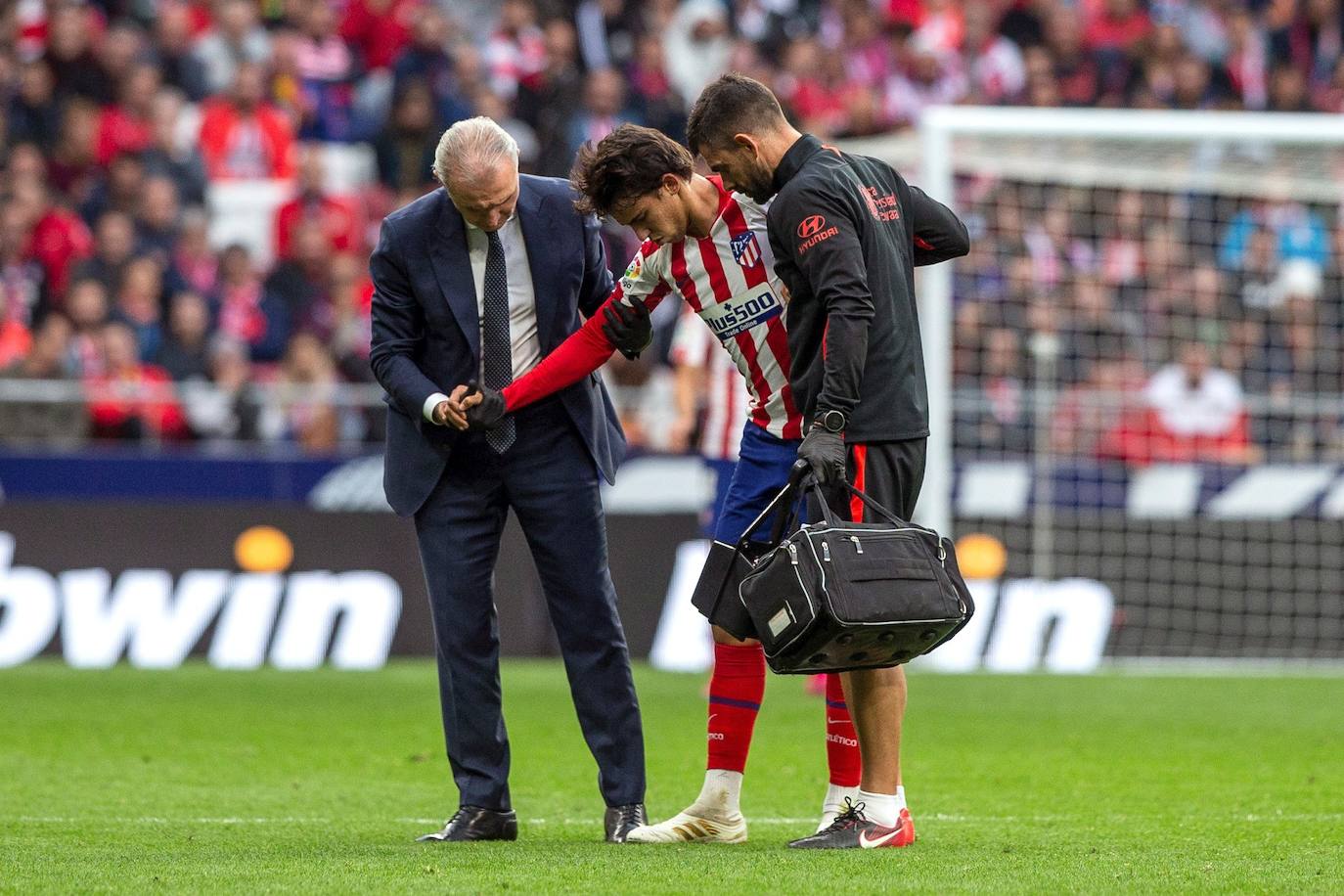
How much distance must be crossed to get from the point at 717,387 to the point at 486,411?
407 centimetres

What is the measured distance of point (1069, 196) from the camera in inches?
531

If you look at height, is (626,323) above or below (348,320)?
above

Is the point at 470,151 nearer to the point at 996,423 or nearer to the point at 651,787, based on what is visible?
the point at 651,787

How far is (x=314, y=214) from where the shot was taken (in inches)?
591

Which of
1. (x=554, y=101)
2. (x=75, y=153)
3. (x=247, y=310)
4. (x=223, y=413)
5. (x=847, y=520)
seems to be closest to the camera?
(x=847, y=520)

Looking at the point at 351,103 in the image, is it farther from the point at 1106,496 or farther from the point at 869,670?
the point at 869,670

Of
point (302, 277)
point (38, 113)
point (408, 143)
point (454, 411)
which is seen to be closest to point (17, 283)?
point (38, 113)

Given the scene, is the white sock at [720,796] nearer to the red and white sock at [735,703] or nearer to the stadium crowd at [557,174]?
the red and white sock at [735,703]

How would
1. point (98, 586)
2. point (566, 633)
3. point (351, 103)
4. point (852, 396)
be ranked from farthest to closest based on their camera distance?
point (351, 103) < point (98, 586) < point (566, 633) < point (852, 396)

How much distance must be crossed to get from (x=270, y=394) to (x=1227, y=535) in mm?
6253

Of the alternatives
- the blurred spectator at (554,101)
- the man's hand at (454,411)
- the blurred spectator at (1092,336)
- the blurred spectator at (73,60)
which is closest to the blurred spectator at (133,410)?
the blurred spectator at (73,60)

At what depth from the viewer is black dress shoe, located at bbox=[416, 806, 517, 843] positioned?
5.53 meters

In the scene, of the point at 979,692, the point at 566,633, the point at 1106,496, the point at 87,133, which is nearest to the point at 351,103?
the point at 87,133

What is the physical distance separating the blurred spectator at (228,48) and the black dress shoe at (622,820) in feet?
38.3
